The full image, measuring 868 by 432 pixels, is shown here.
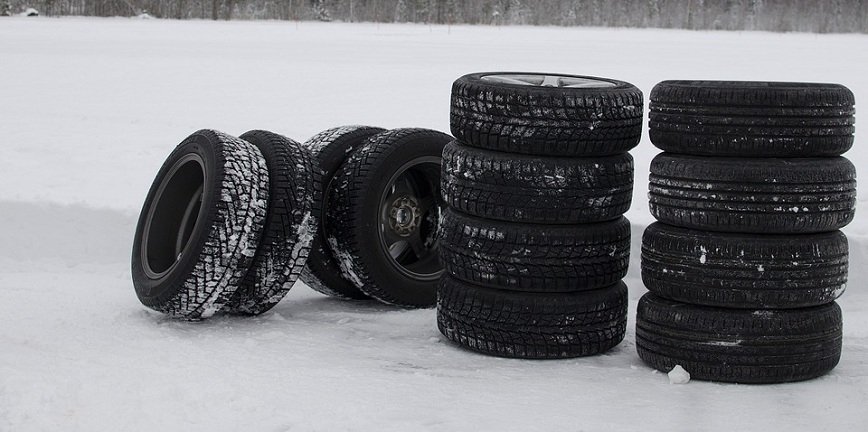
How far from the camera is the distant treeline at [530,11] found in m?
29.9

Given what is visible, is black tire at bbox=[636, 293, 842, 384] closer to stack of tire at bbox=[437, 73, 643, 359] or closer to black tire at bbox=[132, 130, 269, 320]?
stack of tire at bbox=[437, 73, 643, 359]

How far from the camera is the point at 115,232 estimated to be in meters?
8.66

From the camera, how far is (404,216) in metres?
7.16

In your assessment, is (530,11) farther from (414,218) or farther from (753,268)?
(753,268)

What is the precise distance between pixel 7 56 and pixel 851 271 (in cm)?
1520

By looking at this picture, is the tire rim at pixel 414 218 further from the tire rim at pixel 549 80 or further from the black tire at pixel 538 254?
the black tire at pixel 538 254

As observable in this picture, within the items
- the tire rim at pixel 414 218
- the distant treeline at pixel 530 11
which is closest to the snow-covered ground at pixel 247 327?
the tire rim at pixel 414 218

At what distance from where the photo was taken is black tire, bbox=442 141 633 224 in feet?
18.0

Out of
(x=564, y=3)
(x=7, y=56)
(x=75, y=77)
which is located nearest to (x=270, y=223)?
(x=75, y=77)

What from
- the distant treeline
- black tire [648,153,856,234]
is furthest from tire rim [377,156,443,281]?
the distant treeline

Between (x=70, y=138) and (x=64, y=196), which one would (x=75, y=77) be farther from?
(x=64, y=196)

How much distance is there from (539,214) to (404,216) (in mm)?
1821

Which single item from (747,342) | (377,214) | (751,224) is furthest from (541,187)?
(377,214)

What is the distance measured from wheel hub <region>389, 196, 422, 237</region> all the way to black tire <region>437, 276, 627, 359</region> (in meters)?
1.38
